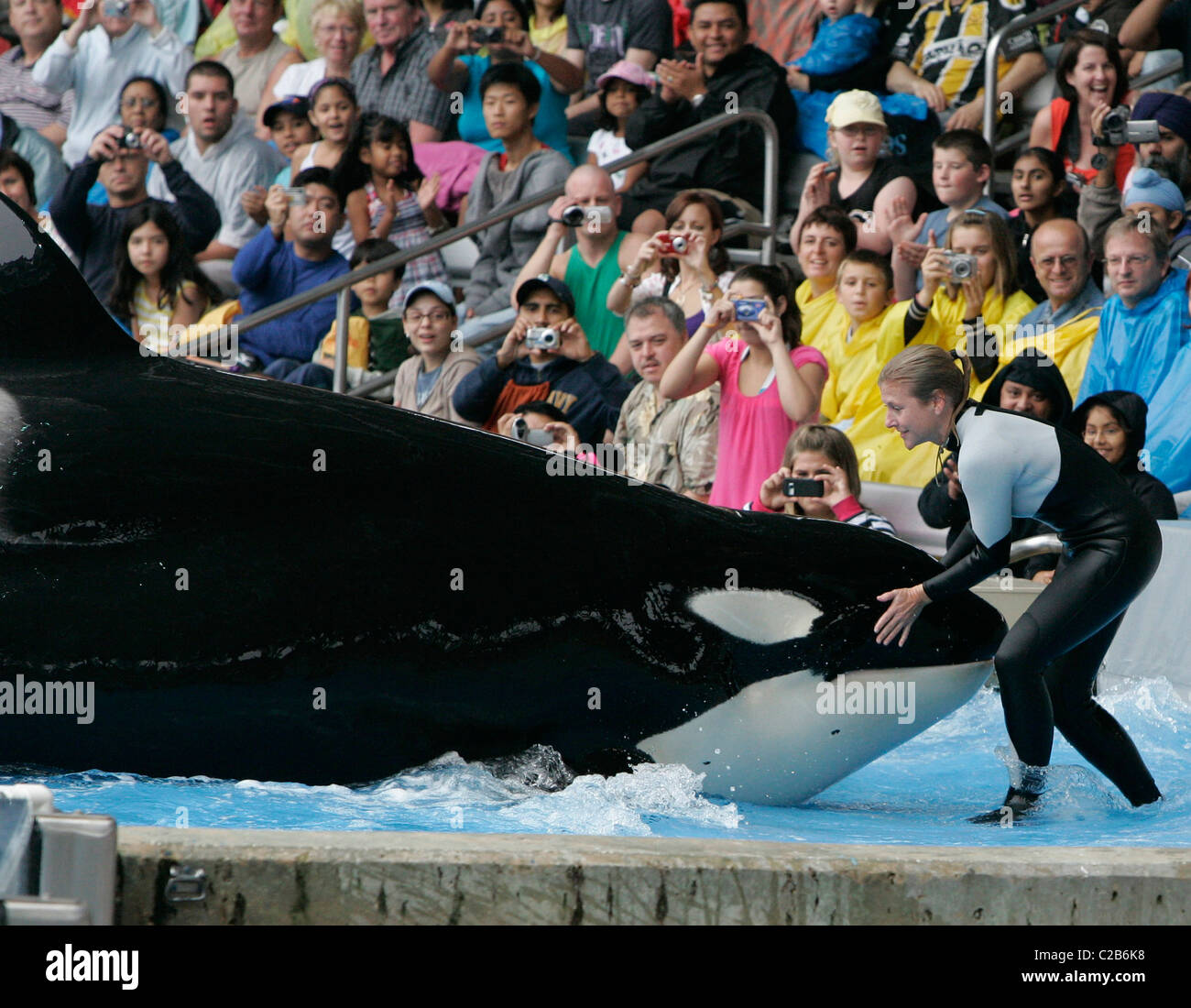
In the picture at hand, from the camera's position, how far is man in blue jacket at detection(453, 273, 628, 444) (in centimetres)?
813

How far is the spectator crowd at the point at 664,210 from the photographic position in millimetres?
7250

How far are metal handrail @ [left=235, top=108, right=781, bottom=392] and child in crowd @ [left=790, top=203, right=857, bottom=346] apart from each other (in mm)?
602

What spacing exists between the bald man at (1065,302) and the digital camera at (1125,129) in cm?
64

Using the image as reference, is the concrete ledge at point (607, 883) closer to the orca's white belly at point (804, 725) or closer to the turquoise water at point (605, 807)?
the turquoise water at point (605, 807)

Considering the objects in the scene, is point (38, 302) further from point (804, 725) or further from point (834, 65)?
point (834, 65)

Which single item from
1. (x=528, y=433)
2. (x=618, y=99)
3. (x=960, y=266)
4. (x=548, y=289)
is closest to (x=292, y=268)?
(x=618, y=99)

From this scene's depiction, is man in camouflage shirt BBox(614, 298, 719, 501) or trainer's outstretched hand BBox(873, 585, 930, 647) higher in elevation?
man in camouflage shirt BBox(614, 298, 719, 501)

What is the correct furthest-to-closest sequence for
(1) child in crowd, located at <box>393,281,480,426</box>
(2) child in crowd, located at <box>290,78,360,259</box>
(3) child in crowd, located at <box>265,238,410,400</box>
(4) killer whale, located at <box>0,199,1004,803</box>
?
(2) child in crowd, located at <box>290,78,360,259</box>, (3) child in crowd, located at <box>265,238,410,400</box>, (1) child in crowd, located at <box>393,281,480,426</box>, (4) killer whale, located at <box>0,199,1004,803</box>

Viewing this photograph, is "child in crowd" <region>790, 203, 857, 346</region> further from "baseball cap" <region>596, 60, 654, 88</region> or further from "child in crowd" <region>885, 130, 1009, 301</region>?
"baseball cap" <region>596, 60, 654, 88</region>

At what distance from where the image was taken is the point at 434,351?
29.4 feet

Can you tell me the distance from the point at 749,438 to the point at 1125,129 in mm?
2444

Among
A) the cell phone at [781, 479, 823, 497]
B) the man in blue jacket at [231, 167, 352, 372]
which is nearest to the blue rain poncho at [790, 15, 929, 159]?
the man in blue jacket at [231, 167, 352, 372]

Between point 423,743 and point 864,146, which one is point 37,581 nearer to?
point 423,743
